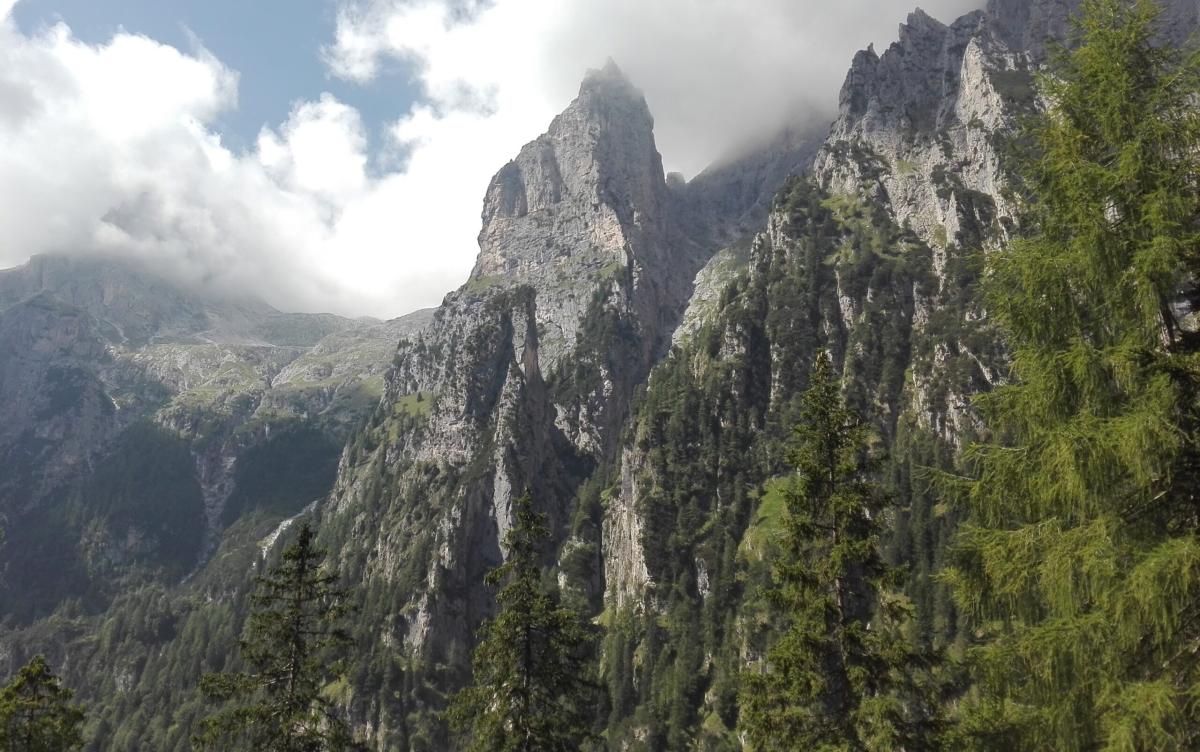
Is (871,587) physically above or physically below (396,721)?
above

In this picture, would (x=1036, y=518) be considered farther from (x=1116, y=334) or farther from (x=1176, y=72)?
(x=1176, y=72)

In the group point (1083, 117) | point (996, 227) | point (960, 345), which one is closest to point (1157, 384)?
point (1083, 117)

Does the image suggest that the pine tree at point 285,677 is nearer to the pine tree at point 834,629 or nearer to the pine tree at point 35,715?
the pine tree at point 35,715

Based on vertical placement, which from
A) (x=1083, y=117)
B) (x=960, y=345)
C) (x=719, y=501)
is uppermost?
(x=960, y=345)

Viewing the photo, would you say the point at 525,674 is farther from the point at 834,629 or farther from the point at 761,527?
the point at 761,527

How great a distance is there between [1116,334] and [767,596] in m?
11.3

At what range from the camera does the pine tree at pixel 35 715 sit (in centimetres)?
3067

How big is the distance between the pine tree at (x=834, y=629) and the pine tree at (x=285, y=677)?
16455mm

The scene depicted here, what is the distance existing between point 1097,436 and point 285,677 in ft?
91.7

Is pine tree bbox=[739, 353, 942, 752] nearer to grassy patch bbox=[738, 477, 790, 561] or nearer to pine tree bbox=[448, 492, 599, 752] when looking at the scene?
pine tree bbox=[448, 492, 599, 752]

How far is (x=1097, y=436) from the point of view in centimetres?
1049

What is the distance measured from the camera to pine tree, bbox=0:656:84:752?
30.7 meters

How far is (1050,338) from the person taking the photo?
12469mm

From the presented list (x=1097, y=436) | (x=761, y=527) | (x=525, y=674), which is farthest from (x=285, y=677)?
(x=761, y=527)
